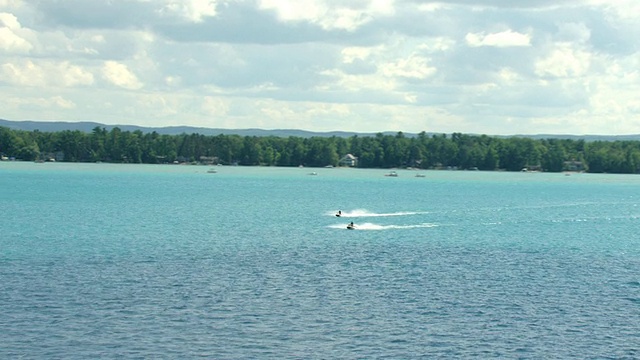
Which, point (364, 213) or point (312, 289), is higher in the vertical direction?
point (312, 289)

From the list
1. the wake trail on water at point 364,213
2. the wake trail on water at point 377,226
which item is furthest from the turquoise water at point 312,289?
the wake trail on water at point 364,213

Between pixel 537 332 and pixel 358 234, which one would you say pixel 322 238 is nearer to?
pixel 358 234

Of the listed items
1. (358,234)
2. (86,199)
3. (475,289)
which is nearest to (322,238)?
(358,234)

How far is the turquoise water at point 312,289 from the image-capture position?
47.4 m

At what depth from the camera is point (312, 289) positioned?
61750mm

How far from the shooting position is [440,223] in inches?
4776

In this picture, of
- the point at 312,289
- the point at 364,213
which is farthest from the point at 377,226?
the point at 312,289

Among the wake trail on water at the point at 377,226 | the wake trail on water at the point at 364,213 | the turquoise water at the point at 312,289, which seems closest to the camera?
the turquoise water at the point at 312,289

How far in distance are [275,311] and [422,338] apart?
9611 mm

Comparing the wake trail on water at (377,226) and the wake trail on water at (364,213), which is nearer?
the wake trail on water at (377,226)

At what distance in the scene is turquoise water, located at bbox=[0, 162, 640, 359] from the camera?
156 feet

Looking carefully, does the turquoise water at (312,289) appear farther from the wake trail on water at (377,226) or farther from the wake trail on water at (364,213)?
the wake trail on water at (364,213)

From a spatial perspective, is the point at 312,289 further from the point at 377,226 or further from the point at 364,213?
the point at 364,213

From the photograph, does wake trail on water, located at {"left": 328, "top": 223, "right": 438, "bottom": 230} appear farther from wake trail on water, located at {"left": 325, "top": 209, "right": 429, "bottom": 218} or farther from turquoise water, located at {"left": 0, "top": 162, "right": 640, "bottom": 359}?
wake trail on water, located at {"left": 325, "top": 209, "right": 429, "bottom": 218}
